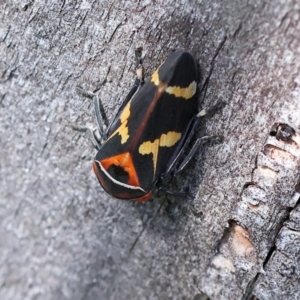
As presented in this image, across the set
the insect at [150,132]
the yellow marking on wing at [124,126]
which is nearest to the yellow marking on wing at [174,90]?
the insect at [150,132]

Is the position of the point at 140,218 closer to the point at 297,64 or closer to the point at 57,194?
the point at 57,194

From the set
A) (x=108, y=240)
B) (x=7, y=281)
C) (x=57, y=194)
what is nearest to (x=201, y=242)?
(x=108, y=240)

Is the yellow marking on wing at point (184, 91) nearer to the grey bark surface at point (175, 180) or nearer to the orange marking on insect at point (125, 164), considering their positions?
the grey bark surface at point (175, 180)

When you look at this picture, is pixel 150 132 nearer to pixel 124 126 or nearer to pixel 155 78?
pixel 124 126

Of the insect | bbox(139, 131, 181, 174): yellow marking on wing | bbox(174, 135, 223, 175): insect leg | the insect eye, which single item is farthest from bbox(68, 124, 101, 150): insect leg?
bbox(174, 135, 223, 175): insect leg

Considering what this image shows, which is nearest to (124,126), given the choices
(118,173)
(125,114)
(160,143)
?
(125,114)

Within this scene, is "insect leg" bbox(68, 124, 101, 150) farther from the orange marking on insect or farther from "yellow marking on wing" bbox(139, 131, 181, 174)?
"yellow marking on wing" bbox(139, 131, 181, 174)
